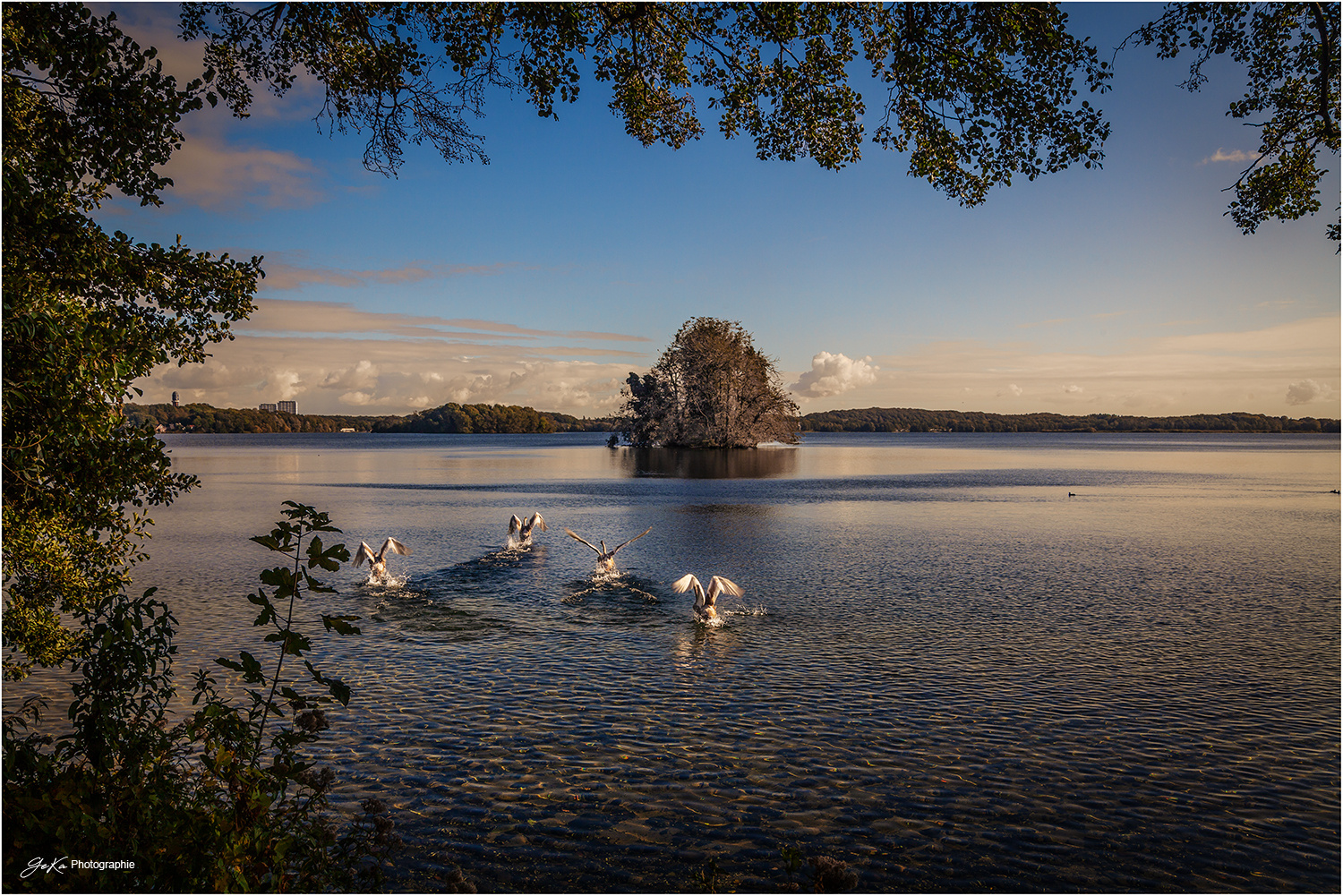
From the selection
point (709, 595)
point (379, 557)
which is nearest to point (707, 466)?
point (379, 557)

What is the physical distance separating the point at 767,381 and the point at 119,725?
95206 millimetres

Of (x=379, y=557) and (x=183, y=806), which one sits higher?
(x=183, y=806)

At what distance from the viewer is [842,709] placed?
10.7m

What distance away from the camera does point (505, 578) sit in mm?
20469

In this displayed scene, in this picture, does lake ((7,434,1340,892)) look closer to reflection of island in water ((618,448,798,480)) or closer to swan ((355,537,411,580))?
swan ((355,537,411,580))

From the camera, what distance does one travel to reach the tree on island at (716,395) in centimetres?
9575

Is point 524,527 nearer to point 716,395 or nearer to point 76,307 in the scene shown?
point 76,307

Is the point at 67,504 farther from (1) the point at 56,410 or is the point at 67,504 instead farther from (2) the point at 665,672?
(2) the point at 665,672

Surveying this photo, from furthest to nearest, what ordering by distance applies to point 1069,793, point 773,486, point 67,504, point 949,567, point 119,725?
point 773,486, point 949,567, point 1069,793, point 67,504, point 119,725

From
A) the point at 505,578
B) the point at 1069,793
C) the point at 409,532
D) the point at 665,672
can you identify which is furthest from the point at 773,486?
the point at 1069,793

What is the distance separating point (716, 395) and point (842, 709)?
287 ft

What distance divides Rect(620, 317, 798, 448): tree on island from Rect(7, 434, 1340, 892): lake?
69.9m

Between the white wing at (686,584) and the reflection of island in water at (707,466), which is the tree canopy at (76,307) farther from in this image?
the reflection of island in water at (707,466)

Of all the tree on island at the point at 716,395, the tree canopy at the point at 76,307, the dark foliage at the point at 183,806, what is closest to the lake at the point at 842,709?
the dark foliage at the point at 183,806
